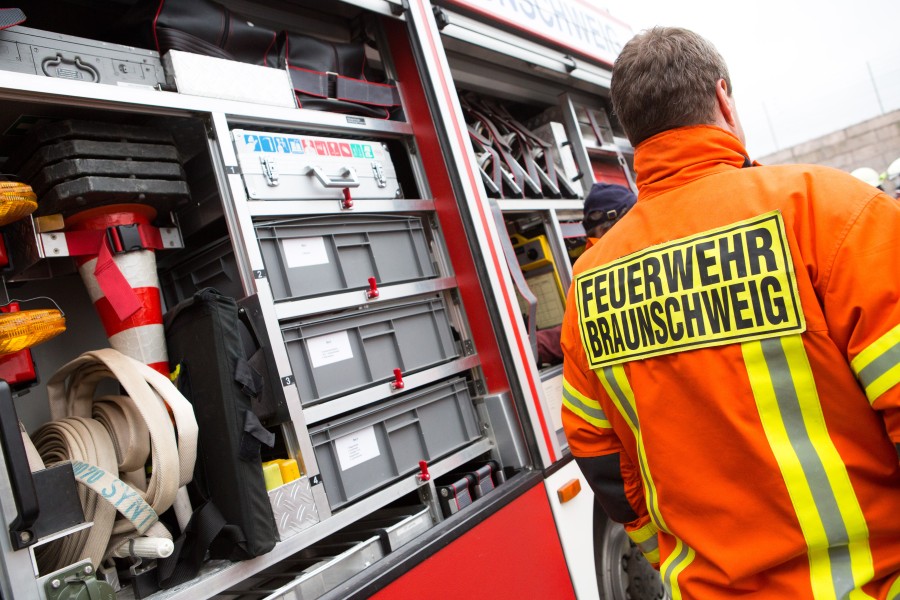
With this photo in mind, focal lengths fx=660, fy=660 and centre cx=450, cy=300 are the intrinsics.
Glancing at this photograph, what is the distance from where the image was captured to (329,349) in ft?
7.38

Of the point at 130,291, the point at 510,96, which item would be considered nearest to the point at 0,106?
the point at 130,291

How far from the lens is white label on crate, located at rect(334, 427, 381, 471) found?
218cm

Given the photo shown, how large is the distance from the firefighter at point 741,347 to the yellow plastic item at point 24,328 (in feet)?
4.23

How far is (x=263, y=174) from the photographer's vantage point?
2.22 metres

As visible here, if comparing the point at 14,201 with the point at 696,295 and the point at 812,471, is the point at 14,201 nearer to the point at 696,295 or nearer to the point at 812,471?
the point at 696,295

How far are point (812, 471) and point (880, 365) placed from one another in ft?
0.74

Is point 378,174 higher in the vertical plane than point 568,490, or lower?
higher

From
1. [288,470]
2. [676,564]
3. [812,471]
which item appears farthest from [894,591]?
[288,470]

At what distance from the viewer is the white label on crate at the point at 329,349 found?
86.3 inches

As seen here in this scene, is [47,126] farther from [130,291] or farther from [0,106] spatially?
[130,291]

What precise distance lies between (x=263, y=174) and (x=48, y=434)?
101 centimetres

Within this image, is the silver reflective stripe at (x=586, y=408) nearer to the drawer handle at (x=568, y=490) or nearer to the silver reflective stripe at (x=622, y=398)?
the silver reflective stripe at (x=622, y=398)

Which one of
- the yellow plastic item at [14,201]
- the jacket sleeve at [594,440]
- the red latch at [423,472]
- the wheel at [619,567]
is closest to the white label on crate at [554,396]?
the wheel at [619,567]

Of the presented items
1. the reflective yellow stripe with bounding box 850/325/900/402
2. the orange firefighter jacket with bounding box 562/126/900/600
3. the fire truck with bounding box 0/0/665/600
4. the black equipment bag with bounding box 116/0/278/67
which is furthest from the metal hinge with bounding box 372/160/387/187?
the reflective yellow stripe with bounding box 850/325/900/402
